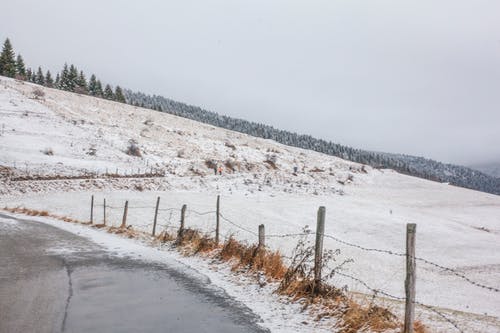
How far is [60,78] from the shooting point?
103938 mm

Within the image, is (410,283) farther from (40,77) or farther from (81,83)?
(40,77)

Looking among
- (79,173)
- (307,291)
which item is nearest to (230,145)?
(79,173)

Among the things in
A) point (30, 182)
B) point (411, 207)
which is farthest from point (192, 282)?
point (411, 207)

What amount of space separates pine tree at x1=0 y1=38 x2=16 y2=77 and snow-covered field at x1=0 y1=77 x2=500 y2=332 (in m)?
16.2

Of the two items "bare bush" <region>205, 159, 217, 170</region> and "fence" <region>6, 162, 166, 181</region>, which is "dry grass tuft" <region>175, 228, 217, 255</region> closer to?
"fence" <region>6, 162, 166, 181</region>

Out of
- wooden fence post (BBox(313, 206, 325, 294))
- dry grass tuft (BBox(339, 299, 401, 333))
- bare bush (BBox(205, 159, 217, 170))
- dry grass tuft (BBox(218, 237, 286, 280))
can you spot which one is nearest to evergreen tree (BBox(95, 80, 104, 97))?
bare bush (BBox(205, 159, 217, 170))

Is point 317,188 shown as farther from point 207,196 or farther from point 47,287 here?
point 47,287

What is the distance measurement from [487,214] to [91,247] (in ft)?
161

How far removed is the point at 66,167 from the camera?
41.7m

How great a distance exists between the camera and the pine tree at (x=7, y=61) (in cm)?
8188

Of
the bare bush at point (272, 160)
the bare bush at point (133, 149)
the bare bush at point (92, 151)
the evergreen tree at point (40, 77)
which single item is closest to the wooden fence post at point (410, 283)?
the bare bush at point (92, 151)

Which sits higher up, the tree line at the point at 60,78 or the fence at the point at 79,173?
the tree line at the point at 60,78

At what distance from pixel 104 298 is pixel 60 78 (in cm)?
11085

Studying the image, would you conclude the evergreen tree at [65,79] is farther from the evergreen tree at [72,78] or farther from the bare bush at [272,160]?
the bare bush at [272,160]
